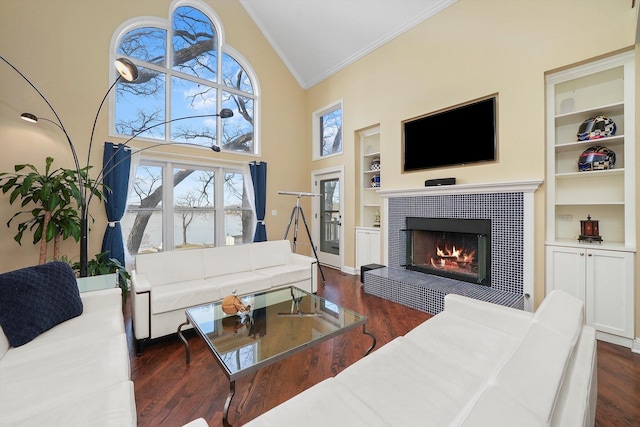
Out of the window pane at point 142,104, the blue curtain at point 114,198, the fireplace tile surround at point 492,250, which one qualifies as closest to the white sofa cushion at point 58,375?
the blue curtain at point 114,198

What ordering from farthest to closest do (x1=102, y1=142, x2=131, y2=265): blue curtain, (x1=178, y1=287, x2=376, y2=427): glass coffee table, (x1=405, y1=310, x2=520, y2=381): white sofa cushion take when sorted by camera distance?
(x1=102, y1=142, x2=131, y2=265): blue curtain < (x1=178, y1=287, x2=376, y2=427): glass coffee table < (x1=405, y1=310, x2=520, y2=381): white sofa cushion

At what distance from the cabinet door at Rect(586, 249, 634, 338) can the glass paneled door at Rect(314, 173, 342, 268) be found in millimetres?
3294

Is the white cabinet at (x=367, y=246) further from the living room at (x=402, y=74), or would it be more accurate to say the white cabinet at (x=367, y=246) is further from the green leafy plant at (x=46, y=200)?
the green leafy plant at (x=46, y=200)

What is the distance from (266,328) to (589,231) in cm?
306

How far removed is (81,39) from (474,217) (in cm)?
534

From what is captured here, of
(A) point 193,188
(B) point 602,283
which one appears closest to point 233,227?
(A) point 193,188

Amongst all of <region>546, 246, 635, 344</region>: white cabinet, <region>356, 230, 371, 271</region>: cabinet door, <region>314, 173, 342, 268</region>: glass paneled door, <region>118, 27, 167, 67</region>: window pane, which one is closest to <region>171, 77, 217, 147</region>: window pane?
<region>118, 27, 167, 67</region>: window pane

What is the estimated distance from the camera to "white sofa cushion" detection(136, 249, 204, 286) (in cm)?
259

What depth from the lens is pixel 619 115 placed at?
2490 millimetres

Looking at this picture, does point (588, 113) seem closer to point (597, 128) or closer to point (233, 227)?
point (597, 128)

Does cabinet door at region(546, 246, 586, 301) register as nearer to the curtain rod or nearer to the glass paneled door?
the glass paneled door

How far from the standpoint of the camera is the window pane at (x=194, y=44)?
4.18m

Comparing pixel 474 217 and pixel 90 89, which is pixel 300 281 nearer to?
pixel 474 217

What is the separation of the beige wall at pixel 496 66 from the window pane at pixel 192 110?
2681 millimetres
